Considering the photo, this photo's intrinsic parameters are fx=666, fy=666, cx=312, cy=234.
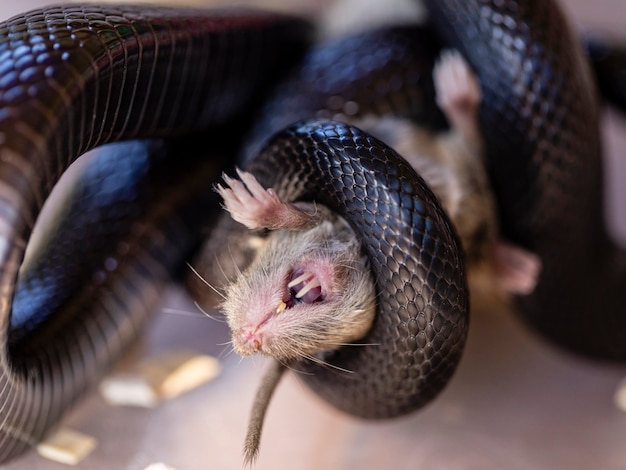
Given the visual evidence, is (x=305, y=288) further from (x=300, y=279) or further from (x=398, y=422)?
(x=398, y=422)

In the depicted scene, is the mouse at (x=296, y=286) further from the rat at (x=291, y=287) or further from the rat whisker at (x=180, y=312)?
the rat whisker at (x=180, y=312)

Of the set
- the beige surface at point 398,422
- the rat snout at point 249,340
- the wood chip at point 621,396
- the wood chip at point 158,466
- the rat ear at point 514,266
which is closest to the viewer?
the rat snout at point 249,340

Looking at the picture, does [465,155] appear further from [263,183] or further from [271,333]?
[271,333]

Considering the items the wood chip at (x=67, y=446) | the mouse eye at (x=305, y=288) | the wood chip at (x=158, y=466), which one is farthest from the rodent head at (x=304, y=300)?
the wood chip at (x=67, y=446)

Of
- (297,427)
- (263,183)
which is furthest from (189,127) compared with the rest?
(297,427)

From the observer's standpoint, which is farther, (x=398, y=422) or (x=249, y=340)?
(x=398, y=422)

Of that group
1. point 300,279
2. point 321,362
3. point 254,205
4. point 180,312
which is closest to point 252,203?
point 254,205
